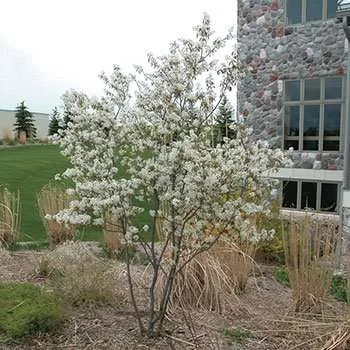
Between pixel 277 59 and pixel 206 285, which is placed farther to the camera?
pixel 277 59

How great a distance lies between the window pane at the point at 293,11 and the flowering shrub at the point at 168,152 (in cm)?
719

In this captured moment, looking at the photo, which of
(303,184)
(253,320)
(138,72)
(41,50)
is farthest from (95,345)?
(41,50)

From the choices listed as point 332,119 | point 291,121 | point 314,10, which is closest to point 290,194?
point 291,121

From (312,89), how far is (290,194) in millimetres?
2165

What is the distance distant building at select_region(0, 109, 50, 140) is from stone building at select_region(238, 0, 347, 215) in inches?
782

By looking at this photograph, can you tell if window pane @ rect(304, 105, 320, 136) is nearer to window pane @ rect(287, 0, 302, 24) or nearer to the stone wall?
the stone wall

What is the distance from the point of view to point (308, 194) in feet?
33.7

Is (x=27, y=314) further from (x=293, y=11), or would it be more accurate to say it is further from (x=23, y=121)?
(x=23, y=121)

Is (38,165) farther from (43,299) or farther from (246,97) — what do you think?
(43,299)

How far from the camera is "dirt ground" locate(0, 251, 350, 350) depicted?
11.7 ft

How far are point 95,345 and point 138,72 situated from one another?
1.92 m

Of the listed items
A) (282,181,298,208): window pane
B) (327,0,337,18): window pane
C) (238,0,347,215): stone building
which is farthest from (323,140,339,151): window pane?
(327,0,337,18): window pane

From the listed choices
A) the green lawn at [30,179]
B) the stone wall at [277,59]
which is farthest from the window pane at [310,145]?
the green lawn at [30,179]

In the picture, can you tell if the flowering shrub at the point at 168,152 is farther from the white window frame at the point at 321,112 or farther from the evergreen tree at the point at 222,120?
the white window frame at the point at 321,112
